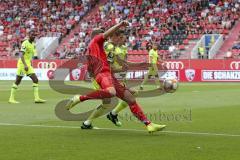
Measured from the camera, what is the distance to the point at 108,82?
12.1 metres

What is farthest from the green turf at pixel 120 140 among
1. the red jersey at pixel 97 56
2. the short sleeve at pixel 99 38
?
the short sleeve at pixel 99 38

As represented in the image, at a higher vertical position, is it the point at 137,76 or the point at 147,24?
the point at 147,24

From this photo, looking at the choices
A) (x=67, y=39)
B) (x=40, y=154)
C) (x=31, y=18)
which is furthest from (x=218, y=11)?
(x=40, y=154)

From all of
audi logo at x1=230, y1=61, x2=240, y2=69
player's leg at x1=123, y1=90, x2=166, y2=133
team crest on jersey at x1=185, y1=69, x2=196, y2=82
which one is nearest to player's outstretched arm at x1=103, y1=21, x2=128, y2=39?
player's leg at x1=123, y1=90, x2=166, y2=133

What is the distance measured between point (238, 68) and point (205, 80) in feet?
7.38

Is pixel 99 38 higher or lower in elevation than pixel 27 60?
higher

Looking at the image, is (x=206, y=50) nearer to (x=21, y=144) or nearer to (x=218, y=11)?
(x=218, y=11)

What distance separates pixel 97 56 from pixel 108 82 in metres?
0.59

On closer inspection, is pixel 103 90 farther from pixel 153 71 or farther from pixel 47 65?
pixel 47 65

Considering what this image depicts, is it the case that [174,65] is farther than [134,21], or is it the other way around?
[134,21]

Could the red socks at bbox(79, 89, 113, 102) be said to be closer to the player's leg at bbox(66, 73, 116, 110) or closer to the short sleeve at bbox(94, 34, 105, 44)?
the player's leg at bbox(66, 73, 116, 110)

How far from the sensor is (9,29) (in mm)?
56031

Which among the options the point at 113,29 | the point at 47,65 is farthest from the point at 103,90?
the point at 47,65

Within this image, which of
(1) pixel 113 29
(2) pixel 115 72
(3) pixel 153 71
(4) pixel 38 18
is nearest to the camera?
(1) pixel 113 29
